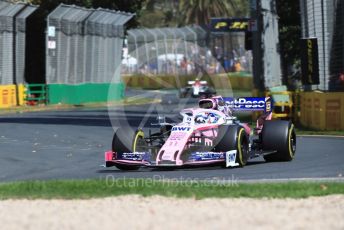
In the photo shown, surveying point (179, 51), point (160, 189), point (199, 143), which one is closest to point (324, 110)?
point (199, 143)

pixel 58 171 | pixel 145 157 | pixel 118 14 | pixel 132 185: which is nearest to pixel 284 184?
pixel 132 185

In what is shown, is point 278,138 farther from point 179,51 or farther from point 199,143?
point 179,51

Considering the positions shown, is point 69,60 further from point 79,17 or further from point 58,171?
point 58,171

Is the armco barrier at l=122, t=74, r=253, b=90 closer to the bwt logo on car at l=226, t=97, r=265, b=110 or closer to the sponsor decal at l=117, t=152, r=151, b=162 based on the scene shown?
the bwt logo on car at l=226, t=97, r=265, b=110

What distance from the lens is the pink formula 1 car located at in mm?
16156

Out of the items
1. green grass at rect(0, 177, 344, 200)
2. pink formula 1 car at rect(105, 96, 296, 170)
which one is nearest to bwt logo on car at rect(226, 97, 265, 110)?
pink formula 1 car at rect(105, 96, 296, 170)

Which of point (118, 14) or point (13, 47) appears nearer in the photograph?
point (13, 47)

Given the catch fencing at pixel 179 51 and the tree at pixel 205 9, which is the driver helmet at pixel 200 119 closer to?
the catch fencing at pixel 179 51

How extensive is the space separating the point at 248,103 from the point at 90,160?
339 centimetres

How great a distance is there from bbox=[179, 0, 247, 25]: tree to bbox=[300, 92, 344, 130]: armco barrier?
2584 inches

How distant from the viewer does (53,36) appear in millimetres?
46562

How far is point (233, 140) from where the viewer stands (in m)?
16.3

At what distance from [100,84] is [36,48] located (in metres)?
4.31

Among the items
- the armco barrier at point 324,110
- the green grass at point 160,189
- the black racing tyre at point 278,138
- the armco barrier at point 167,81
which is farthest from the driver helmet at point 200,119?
the armco barrier at point 167,81
